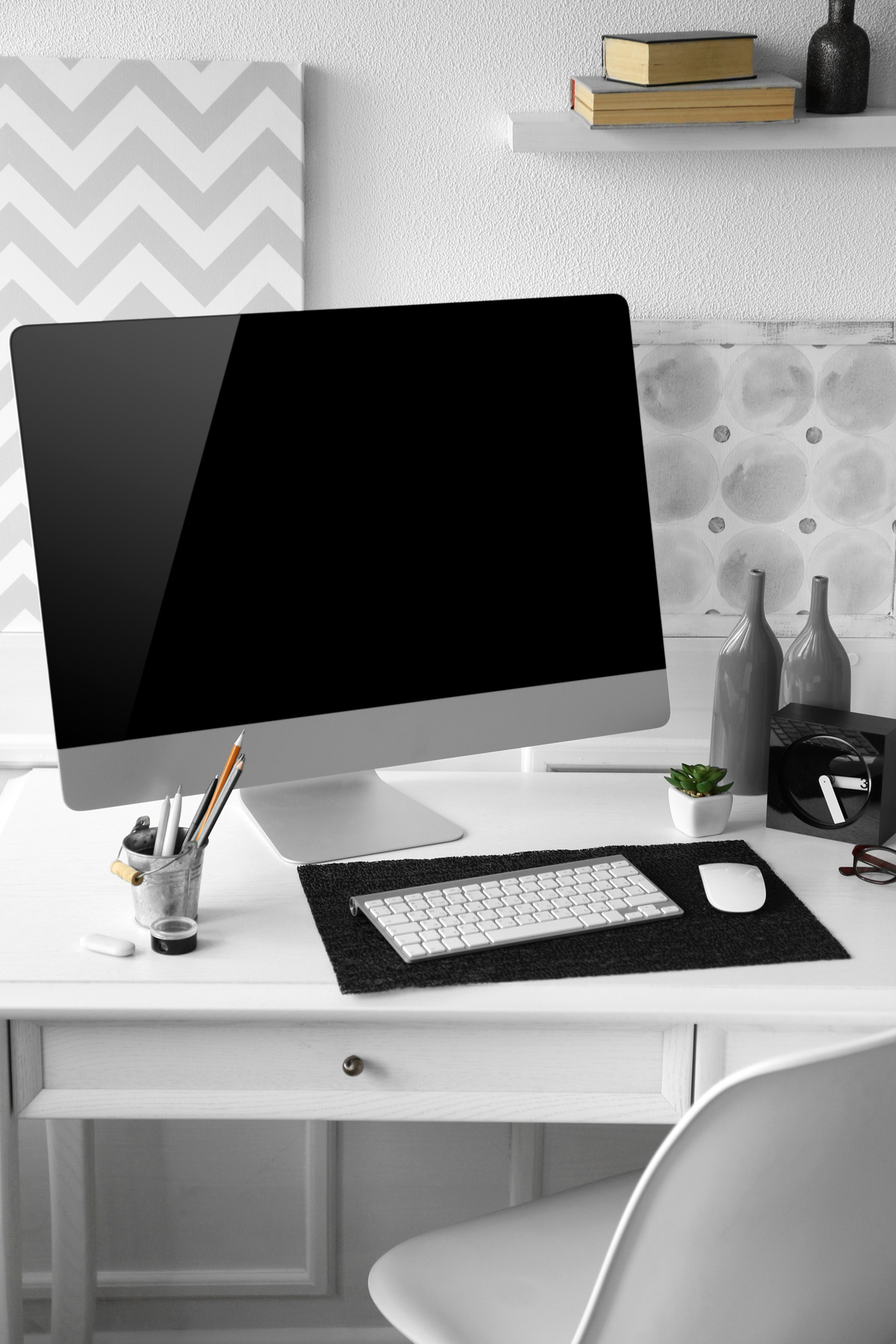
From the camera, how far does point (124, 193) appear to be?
1.56 m

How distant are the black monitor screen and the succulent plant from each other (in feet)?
0.44

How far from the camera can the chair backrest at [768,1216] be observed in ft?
2.66

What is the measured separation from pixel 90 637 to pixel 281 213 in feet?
2.07

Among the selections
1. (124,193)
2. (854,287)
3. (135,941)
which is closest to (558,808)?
(135,941)

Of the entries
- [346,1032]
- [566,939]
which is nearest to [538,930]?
[566,939]

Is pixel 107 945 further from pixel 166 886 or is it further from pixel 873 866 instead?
pixel 873 866

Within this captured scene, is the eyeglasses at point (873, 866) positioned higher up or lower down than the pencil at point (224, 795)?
lower down

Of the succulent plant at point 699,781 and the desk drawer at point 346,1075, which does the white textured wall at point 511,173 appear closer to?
the succulent plant at point 699,781

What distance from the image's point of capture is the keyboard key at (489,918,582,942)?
1.17 metres

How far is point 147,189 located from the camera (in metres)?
1.56

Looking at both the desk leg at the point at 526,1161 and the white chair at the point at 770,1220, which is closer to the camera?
the white chair at the point at 770,1220

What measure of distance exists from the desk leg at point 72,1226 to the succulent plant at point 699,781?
0.86 meters

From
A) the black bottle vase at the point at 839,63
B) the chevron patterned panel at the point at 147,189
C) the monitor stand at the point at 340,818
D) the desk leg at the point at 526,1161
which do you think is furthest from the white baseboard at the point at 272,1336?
the black bottle vase at the point at 839,63

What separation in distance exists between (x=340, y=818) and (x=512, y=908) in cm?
28
